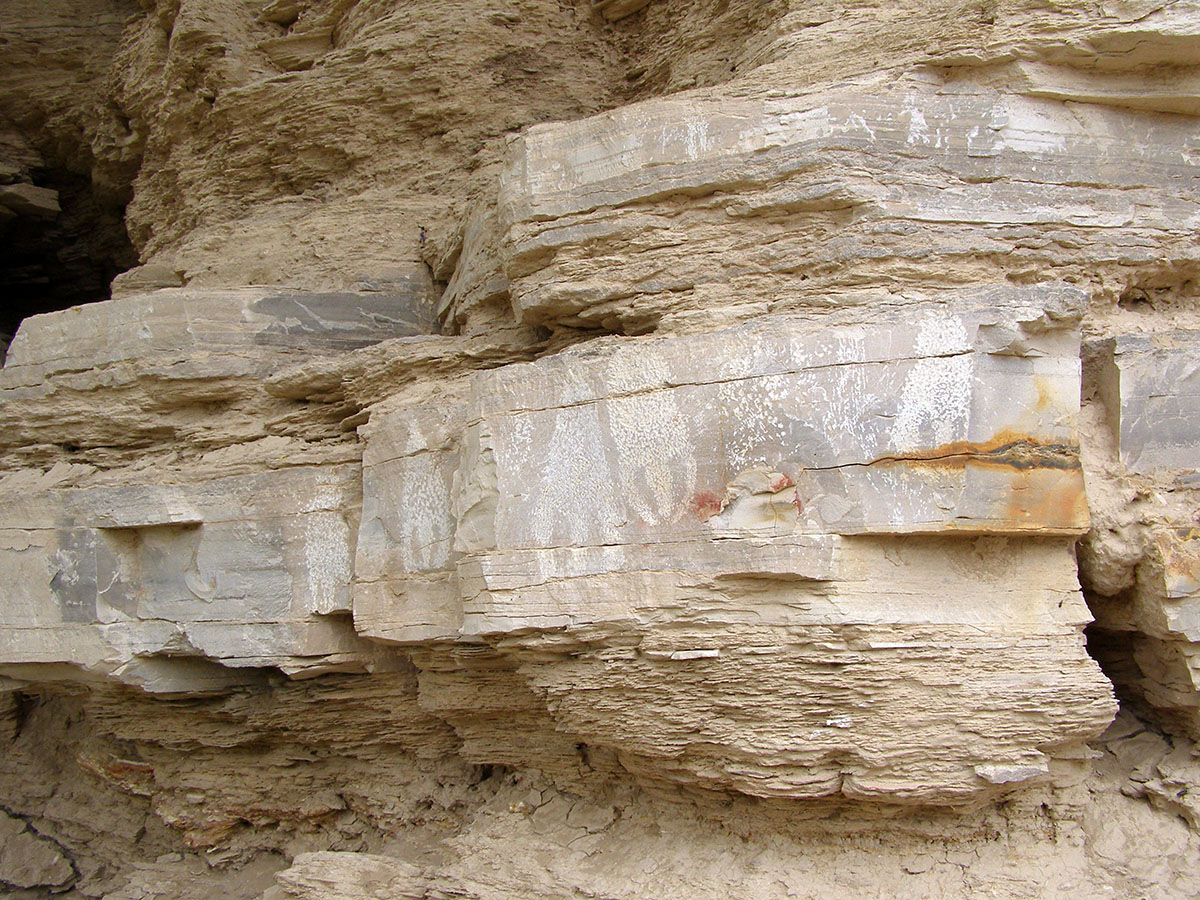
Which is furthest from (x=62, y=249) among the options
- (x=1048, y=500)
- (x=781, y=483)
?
(x=1048, y=500)

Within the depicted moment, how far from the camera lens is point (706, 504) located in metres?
3.24

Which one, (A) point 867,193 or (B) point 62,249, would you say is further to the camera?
(B) point 62,249

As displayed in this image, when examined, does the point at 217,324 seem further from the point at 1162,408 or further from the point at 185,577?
the point at 1162,408

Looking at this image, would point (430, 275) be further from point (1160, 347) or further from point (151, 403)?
point (1160, 347)

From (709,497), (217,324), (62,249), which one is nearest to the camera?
(709,497)

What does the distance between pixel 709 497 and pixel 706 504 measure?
3 centimetres

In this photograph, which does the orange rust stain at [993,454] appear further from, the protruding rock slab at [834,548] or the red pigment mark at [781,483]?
the red pigment mark at [781,483]

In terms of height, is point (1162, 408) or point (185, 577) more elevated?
point (1162, 408)

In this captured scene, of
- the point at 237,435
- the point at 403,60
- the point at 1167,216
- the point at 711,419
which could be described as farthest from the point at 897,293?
the point at 403,60

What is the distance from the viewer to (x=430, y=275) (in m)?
5.30

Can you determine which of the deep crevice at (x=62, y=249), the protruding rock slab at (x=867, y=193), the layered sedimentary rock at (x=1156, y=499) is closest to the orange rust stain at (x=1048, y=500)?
the layered sedimentary rock at (x=1156, y=499)

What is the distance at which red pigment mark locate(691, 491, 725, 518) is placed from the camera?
127 inches

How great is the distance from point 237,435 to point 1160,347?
4.03 metres

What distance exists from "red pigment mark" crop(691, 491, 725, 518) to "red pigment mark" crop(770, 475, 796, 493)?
18 cm
